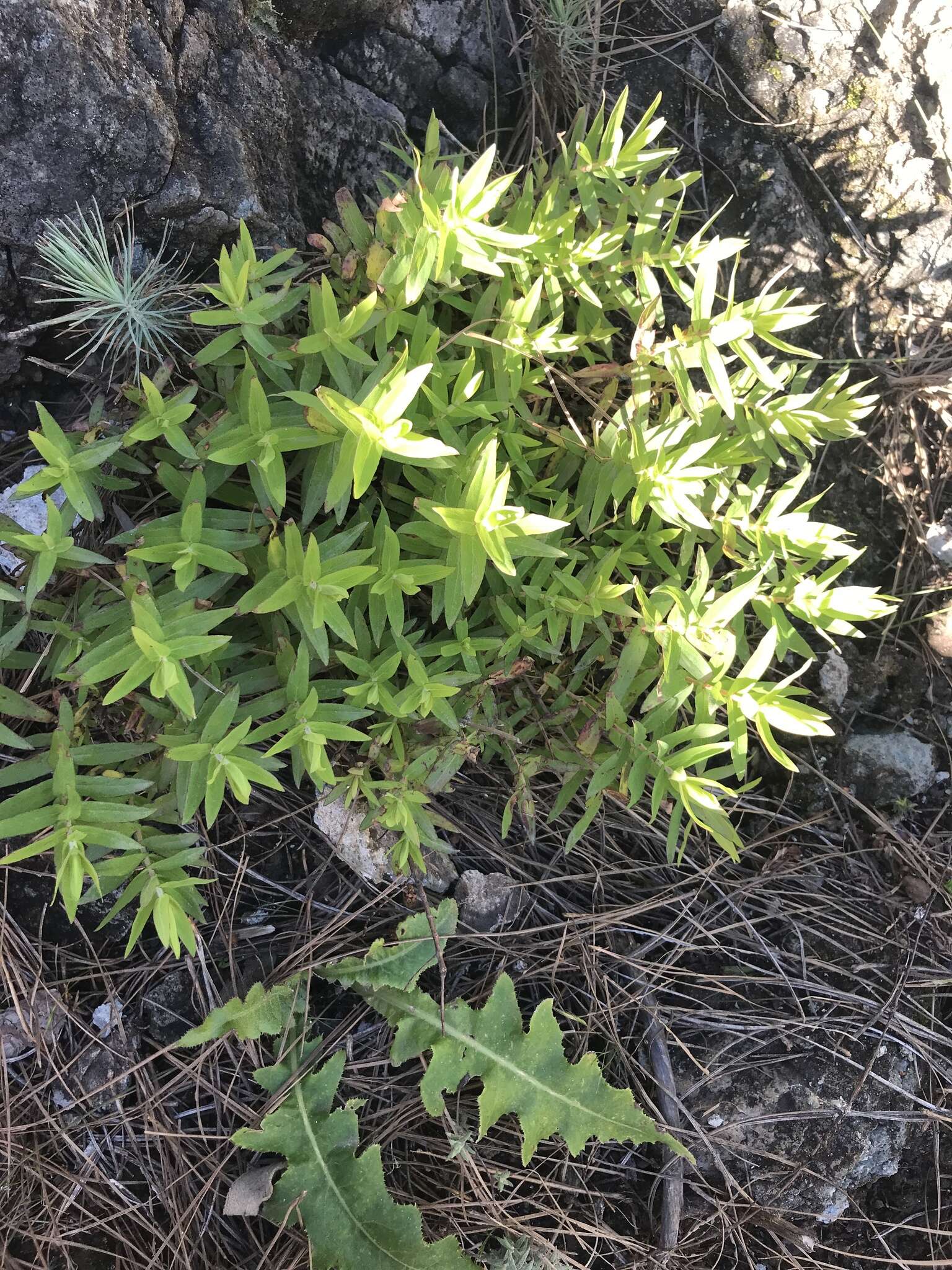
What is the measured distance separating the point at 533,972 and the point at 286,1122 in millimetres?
897

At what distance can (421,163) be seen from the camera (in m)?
2.45

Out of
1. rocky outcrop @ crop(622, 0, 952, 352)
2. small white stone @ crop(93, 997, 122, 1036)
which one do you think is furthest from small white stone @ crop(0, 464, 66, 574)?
rocky outcrop @ crop(622, 0, 952, 352)

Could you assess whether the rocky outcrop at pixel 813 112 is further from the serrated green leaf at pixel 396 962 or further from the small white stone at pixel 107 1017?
the small white stone at pixel 107 1017

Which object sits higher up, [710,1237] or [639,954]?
[639,954]

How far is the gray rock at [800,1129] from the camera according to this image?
2.92 meters

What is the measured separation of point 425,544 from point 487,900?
128 centimetres

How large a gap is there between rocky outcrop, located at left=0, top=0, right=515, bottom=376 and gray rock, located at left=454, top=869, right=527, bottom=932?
224 centimetres

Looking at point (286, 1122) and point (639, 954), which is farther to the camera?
point (639, 954)

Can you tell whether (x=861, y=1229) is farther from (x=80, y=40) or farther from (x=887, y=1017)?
(x=80, y=40)

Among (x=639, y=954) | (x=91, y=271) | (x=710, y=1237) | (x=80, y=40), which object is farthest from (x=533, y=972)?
(x=80, y=40)

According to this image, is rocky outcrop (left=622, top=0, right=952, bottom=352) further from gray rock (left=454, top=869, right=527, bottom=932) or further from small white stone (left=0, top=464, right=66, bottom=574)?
small white stone (left=0, top=464, right=66, bottom=574)

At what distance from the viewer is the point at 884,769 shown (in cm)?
330

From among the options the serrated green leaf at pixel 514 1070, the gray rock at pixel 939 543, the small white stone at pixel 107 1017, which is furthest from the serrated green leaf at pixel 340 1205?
the gray rock at pixel 939 543

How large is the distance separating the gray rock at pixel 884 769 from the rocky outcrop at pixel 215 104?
2791 millimetres
